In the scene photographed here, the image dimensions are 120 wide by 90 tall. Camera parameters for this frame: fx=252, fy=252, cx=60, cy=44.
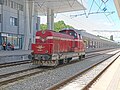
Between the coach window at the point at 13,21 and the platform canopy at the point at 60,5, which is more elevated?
the platform canopy at the point at 60,5

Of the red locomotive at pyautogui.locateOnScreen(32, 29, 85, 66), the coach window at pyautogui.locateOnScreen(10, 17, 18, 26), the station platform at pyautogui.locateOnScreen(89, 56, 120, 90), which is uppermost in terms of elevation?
the coach window at pyautogui.locateOnScreen(10, 17, 18, 26)

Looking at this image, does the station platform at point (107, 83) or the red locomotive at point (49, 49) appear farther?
the red locomotive at point (49, 49)

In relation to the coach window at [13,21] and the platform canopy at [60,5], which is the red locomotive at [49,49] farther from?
the coach window at [13,21]

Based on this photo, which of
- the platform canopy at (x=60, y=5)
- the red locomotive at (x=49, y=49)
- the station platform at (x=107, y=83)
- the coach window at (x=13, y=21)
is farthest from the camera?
the coach window at (x=13, y=21)

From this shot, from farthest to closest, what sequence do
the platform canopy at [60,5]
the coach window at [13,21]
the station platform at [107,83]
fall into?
the coach window at [13,21] → the platform canopy at [60,5] → the station platform at [107,83]

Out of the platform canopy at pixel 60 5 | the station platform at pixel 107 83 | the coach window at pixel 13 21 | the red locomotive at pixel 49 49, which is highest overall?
the platform canopy at pixel 60 5

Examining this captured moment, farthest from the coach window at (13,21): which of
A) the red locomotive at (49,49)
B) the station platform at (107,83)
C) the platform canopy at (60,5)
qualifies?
the station platform at (107,83)

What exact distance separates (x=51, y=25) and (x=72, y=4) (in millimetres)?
10456

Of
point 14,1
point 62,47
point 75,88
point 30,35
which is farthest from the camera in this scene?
point 14,1

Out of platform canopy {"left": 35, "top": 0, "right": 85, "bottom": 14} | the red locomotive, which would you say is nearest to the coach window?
platform canopy {"left": 35, "top": 0, "right": 85, "bottom": 14}

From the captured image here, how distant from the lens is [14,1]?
55.5 metres

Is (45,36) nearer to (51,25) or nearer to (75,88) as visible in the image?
(75,88)

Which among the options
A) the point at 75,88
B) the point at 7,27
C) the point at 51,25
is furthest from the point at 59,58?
the point at 51,25

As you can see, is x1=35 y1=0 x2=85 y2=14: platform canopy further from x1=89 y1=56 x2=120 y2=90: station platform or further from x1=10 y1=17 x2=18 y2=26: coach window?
x1=89 y1=56 x2=120 y2=90: station platform
